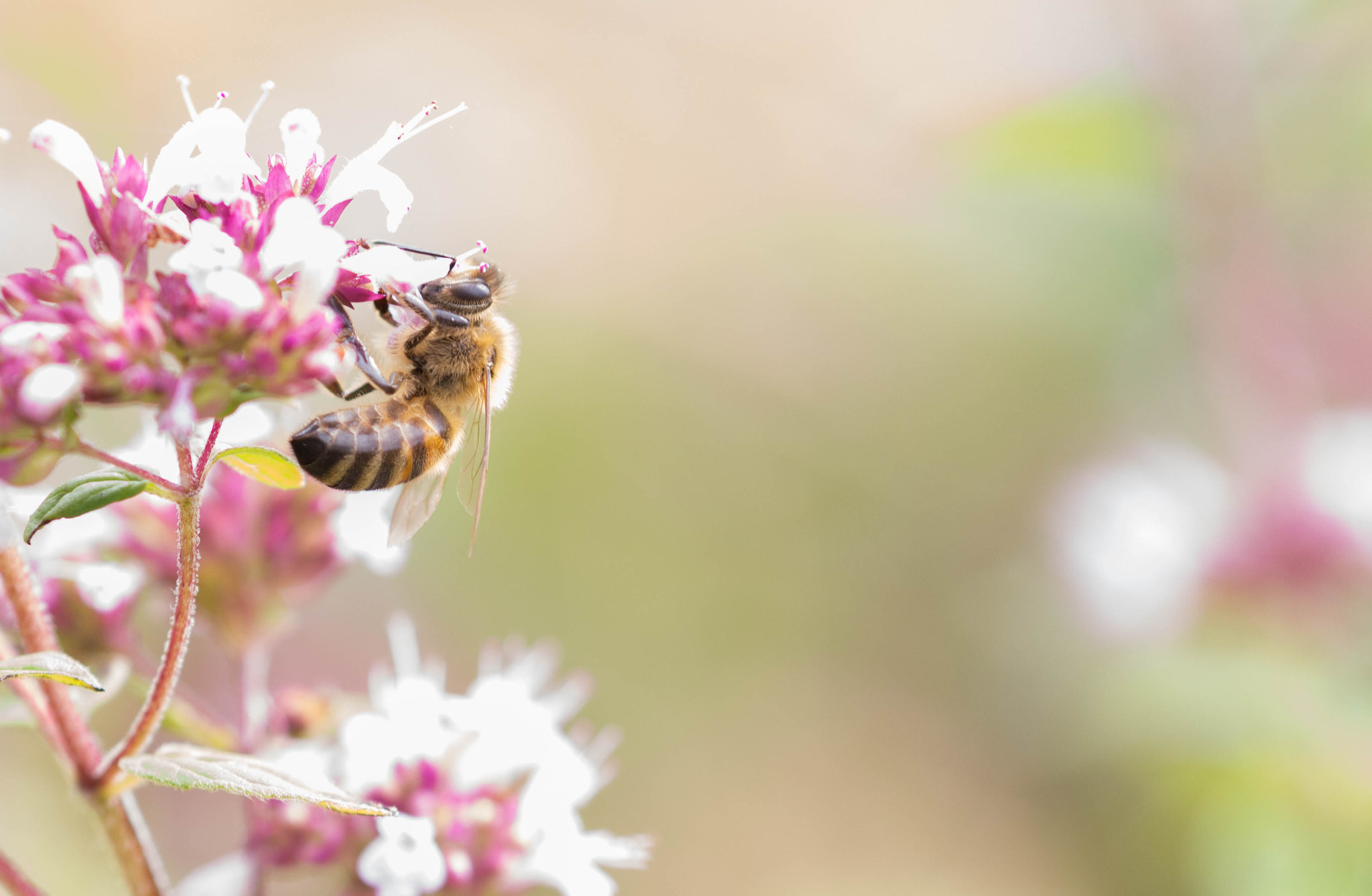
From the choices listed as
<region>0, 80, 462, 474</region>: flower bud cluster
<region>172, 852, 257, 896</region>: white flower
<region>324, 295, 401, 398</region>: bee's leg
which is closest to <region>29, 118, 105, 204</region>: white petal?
<region>0, 80, 462, 474</region>: flower bud cluster

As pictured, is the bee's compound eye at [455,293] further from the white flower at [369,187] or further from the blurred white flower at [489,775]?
the blurred white flower at [489,775]

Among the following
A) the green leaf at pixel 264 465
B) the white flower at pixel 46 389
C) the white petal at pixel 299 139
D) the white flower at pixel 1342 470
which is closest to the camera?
the white flower at pixel 46 389

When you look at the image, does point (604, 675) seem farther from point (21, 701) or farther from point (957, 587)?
point (21, 701)

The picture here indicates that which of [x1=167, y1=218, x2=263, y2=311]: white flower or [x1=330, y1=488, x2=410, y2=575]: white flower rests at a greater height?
[x1=330, y1=488, x2=410, y2=575]: white flower

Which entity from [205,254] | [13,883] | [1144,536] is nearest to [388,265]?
[205,254]

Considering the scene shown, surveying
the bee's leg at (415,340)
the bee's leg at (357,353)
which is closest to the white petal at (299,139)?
the bee's leg at (357,353)

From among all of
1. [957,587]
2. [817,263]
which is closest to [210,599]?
[957,587]

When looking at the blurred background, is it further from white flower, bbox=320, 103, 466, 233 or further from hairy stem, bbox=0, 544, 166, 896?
white flower, bbox=320, 103, 466, 233
